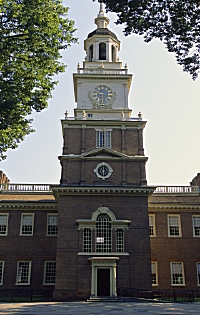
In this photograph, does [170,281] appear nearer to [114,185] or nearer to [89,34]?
[114,185]

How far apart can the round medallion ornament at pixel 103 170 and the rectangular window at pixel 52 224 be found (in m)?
6.94

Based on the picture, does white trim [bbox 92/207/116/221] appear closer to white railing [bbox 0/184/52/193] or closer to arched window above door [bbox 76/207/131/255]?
arched window above door [bbox 76/207/131/255]

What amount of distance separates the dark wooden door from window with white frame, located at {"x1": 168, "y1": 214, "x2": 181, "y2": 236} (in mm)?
8249

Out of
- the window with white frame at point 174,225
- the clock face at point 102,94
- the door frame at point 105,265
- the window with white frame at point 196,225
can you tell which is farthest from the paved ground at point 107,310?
the clock face at point 102,94

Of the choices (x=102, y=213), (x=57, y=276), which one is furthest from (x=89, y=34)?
(x=57, y=276)

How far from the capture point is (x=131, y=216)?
94.2ft

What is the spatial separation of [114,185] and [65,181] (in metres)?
3.73

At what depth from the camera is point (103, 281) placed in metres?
27.3

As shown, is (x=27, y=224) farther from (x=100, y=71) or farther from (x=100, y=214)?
(x=100, y=71)

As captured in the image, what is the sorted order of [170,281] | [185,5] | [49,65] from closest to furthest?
[185,5] < [49,65] < [170,281]

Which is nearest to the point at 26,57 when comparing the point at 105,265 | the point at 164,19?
the point at 164,19

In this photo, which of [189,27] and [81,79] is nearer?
[189,27]

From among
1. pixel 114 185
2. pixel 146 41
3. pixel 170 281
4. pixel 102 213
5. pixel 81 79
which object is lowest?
pixel 170 281

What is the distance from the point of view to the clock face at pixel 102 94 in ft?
109
